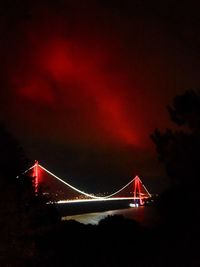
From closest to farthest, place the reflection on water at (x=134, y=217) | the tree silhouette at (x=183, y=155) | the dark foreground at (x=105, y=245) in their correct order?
1. the dark foreground at (x=105, y=245)
2. the tree silhouette at (x=183, y=155)
3. the reflection on water at (x=134, y=217)

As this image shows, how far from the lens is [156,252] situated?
13.6m

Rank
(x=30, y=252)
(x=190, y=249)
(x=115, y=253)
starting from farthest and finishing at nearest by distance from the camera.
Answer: (x=115, y=253)
(x=190, y=249)
(x=30, y=252)

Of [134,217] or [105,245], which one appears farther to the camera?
[134,217]

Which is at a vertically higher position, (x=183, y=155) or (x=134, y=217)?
(x=134, y=217)

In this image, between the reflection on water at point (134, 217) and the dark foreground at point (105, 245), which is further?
the reflection on water at point (134, 217)

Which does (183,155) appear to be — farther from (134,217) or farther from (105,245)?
(134,217)

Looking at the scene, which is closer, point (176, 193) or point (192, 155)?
point (192, 155)

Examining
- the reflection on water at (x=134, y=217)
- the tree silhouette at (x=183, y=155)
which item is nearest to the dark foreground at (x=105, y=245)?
the tree silhouette at (x=183, y=155)

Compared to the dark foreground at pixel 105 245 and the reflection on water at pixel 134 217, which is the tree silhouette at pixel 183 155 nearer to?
the dark foreground at pixel 105 245

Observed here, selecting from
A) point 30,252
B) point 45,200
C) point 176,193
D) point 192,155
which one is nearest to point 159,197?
point 176,193

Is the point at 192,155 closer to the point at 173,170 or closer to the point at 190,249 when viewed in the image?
the point at 173,170

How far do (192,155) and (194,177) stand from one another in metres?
0.60

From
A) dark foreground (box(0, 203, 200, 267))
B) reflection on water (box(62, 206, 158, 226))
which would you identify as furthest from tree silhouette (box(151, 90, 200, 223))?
reflection on water (box(62, 206, 158, 226))

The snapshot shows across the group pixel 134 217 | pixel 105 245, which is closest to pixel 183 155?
pixel 105 245
